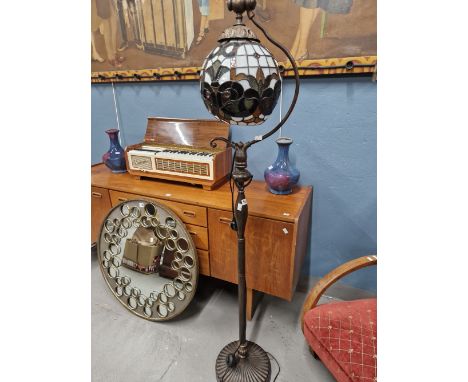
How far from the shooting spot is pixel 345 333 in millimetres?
1157

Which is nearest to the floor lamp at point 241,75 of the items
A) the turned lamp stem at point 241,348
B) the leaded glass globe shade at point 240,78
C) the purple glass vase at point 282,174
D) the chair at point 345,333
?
the leaded glass globe shade at point 240,78

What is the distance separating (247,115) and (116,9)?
151 centimetres

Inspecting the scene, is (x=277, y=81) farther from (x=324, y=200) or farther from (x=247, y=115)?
(x=324, y=200)

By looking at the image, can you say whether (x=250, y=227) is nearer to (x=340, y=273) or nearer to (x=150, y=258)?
(x=340, y=273)

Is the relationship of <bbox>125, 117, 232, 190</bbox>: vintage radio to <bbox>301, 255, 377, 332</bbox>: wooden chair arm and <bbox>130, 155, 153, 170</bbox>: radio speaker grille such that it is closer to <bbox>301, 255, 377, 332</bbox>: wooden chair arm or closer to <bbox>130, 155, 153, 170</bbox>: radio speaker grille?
<bbox>130, 155, 153, 170</bbox>: radio speaker grille

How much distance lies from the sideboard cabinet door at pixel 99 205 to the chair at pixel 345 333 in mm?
1287

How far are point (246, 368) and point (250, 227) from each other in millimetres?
692

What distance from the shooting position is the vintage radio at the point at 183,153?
4.96 ft

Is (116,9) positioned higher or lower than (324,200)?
higher

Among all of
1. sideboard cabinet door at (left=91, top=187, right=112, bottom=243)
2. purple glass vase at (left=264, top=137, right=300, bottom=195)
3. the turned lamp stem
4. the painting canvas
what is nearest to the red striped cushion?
the turned lamp stem

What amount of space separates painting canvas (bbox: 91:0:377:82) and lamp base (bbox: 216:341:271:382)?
57.9 inches

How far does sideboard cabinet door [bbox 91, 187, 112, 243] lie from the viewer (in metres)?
1.70

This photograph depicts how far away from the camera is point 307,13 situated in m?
1.32

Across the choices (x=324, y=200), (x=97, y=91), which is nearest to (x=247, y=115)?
(x=324, y=200)
